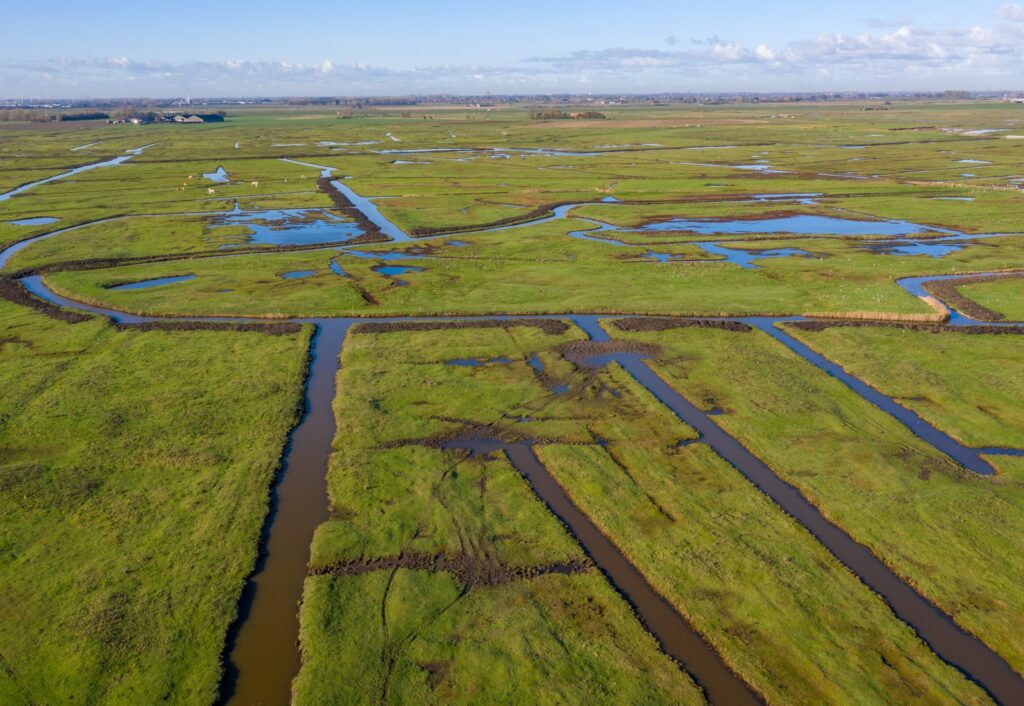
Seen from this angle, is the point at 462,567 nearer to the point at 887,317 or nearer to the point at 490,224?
the point at 887,317

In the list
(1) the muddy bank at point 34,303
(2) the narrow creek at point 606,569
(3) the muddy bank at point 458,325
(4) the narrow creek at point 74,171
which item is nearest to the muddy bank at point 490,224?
(3) the muddy bank at point 458,325

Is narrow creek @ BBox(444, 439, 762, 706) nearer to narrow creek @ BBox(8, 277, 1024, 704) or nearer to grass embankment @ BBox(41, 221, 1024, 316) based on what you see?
narrow creek @ BBox(8, 277, 1024, 704)

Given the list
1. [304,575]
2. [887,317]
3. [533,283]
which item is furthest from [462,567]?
[887,317]

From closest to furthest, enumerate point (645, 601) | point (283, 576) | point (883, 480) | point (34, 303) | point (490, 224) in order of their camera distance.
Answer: point (645, 601), point (283, 576), point (883, 480), point (34, 303), point (490, 224)

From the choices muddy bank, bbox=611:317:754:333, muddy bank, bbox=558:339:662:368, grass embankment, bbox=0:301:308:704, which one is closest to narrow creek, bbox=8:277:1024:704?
grass embankment, bbox=0:301:308:704

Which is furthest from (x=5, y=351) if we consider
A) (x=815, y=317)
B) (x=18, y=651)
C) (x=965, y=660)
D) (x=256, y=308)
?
(x=815, y=317)

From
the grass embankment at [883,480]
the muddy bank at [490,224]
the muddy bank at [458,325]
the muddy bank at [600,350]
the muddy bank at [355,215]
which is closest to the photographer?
the grass embankment at [883,480]

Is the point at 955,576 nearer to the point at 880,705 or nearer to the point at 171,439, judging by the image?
the point at 880,705

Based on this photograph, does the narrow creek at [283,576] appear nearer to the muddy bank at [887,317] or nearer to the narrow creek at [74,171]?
the muddy bank at [887,317]
